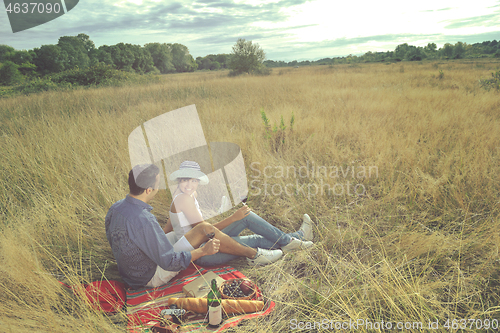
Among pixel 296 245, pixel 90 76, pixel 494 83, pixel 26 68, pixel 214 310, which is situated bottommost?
pixel 296 245

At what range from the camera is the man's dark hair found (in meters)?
1.94

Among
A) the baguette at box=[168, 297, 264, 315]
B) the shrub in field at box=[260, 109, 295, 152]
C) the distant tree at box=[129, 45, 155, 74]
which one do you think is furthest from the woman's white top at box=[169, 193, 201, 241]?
the distant tree at box=[129, 45, 155, 74]

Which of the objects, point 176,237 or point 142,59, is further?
point 142,59

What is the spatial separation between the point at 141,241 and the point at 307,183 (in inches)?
108

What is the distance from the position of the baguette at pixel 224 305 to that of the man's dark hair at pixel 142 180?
35.2 inches

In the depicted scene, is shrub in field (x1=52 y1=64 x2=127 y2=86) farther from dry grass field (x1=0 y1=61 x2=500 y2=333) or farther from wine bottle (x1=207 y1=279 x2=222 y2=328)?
wine bottle (x1=207 y1=279 x2=222 y2=328)

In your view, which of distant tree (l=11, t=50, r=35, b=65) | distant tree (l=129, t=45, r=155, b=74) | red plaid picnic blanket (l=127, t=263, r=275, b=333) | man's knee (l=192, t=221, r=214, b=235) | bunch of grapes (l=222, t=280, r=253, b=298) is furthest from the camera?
distant tree (l=129, t=45, r=155, b=74)

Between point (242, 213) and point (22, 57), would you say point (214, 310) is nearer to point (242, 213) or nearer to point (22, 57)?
point (242, 213)

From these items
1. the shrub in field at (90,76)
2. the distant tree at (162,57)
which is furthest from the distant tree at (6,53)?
the shrub in field at (90,76)

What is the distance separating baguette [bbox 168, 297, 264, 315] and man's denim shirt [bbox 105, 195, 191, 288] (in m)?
0.26

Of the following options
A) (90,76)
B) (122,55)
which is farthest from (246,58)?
(122,55)

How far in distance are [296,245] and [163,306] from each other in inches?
58.9

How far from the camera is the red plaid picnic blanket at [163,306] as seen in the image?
1755mm

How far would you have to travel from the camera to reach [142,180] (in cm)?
195
